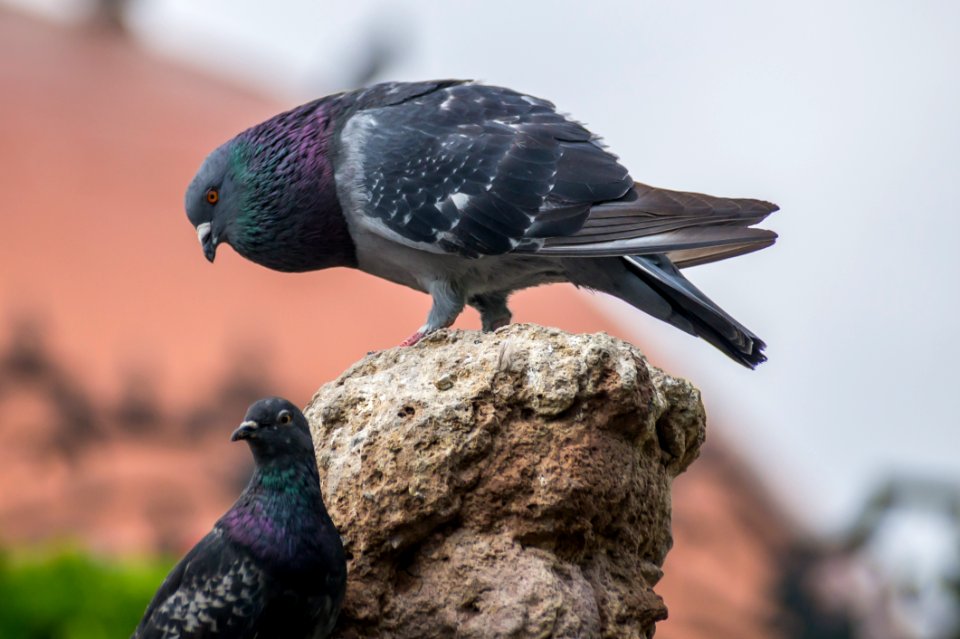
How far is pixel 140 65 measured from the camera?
1296 inches

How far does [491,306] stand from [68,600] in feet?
19.4

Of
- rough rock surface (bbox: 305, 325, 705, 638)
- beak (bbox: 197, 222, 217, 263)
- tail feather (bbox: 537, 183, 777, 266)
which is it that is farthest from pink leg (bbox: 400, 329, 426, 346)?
beak (bbox: 197, 222, 217, 263)

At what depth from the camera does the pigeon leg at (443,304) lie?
6.16 meters

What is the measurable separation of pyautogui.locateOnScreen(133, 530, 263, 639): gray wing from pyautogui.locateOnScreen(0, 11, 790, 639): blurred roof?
1403 centimetres

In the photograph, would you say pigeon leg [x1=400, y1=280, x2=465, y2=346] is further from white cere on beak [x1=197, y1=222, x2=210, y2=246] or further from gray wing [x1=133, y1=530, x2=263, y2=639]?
gray wing [x1=133, y1=530, x2=263, y2=639]

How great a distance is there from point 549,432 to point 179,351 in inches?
727

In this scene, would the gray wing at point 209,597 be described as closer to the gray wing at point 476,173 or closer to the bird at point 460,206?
the bird at point 460,206

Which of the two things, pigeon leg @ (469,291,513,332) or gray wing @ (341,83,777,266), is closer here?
gray wing @ (341,83,777,266)

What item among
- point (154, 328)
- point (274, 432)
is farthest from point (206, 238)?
point (154, 328)

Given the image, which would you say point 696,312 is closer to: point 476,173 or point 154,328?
point 476,173

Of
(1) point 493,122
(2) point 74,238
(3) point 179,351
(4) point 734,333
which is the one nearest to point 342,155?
(1) point 493,122

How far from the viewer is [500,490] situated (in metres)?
4.73

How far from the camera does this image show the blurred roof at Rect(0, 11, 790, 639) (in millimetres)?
19203

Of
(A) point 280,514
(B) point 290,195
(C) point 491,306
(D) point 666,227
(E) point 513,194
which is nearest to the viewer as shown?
(A) point 280,514
